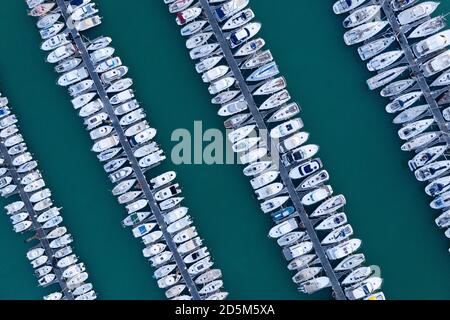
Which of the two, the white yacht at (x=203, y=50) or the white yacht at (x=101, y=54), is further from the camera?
the white yacht at (x=101, y=54)

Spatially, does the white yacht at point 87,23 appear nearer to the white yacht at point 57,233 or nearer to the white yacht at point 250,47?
the white yacht at point 250,47

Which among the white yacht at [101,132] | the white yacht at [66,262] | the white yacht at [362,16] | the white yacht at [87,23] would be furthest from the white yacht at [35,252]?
the white yacht at [362,16]

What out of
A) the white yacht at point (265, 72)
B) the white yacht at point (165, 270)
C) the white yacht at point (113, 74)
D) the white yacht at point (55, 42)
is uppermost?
the white yacht at point (55, 42)

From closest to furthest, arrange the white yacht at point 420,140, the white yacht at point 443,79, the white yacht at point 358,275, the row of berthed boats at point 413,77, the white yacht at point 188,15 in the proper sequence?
the white yacht at point 443,79 → the row of berthed boats at point 413,77 → the white yacht at point 420,140 → the white yacht at point 358,275 → the white yacht at point 188,15

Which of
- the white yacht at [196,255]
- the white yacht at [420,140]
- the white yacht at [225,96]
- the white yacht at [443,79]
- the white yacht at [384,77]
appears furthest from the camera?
the white yacht at [196,255]

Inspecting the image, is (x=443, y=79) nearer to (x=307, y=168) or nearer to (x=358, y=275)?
(x=307, y=168)

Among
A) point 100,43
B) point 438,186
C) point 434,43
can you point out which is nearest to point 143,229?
point 100,43
